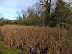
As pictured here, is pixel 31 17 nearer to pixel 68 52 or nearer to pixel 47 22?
pixel 47 22

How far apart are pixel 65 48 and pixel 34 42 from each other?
5.37 feet

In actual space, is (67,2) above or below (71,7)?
above

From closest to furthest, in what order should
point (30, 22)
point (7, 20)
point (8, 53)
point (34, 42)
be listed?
point (8, 53)
point (34, 42)
point (30, 22)
point (7, 20)

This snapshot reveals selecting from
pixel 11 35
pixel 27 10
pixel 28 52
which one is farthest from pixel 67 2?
pixel 27 10

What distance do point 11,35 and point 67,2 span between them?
148 inches

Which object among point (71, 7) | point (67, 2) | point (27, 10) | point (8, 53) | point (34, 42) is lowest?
point (8, 53)

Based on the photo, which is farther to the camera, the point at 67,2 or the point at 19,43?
the point at 19,43

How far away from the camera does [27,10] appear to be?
12.0 m

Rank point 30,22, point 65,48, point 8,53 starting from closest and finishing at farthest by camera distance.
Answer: point 65,48
point 8,53
point 30,22

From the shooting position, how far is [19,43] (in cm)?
417

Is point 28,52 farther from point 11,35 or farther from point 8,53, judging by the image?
point 11,35

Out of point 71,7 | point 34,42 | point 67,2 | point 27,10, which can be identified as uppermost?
point 27,10

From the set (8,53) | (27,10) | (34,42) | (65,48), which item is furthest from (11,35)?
(27,10)

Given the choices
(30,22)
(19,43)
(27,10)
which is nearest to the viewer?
(19,43)
